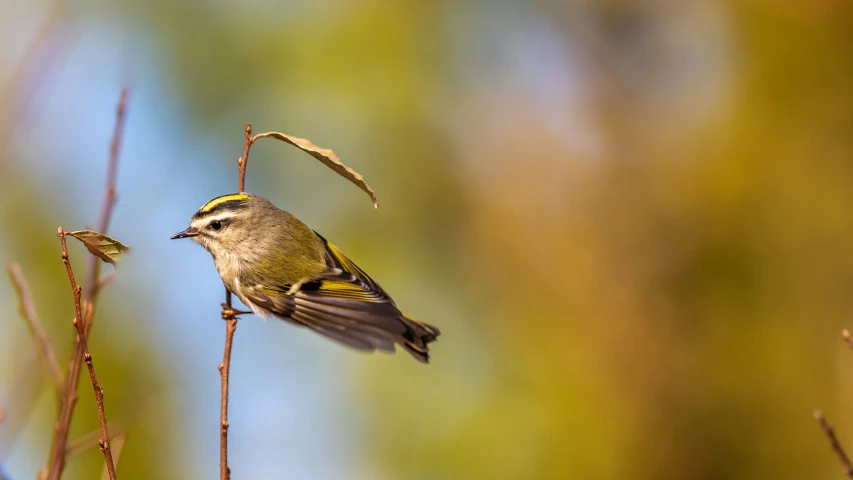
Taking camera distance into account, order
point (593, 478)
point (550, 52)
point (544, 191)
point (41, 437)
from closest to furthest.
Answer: point (41, 437), point (593, 478), point (544, 191), point (550, 52)

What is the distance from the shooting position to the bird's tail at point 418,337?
6.75 ft

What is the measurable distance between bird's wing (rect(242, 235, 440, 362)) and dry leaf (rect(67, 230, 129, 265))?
559 mm

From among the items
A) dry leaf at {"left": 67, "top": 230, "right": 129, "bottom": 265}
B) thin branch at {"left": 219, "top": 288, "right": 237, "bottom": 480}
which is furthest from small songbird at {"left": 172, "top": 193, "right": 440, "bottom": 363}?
dry leaf at {"left": 67, "top": 230, "right": 129, "bottom": 265}

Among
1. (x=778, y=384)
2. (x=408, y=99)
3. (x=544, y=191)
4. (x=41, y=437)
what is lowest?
(x=778, y=384)

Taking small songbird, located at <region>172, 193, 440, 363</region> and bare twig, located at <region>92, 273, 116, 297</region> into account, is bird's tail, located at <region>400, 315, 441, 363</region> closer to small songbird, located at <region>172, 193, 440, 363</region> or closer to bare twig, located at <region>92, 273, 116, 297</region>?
small songbird, located at <region>172, 193, 440, 363</region>

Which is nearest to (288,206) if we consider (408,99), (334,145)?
(334,145)

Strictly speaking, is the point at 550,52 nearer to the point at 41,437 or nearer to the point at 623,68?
the point at 623,68

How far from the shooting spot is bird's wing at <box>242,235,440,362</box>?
5.93 ft

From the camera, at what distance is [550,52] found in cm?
1009

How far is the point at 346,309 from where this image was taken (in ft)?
6.81

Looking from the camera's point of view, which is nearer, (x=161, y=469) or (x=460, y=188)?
(x=161, y=469)

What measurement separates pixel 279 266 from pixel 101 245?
1.08 metres

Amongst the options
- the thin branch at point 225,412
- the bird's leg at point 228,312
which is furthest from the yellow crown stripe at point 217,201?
the thin branch at point 225,412

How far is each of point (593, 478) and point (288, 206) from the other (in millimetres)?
4390
